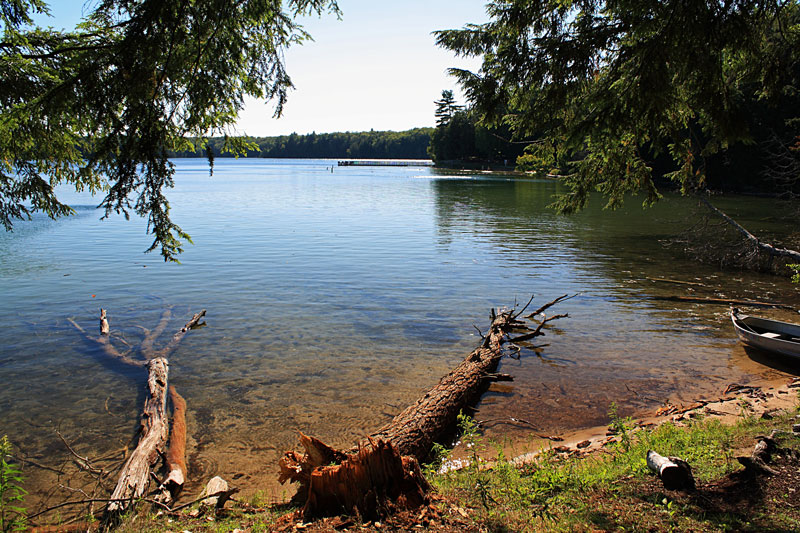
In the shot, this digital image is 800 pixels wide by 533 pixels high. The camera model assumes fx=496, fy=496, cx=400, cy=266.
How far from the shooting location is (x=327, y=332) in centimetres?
1214

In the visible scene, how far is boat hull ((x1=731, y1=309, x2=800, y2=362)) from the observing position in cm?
979

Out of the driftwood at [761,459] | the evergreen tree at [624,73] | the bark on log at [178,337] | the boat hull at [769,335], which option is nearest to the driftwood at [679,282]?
the boat hull at [769,335]

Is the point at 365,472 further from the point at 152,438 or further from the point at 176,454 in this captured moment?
the point at 152,438

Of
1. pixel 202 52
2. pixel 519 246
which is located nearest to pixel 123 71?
pixel 202 52

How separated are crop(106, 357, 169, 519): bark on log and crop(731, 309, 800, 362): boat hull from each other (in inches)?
442

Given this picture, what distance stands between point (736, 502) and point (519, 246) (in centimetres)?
2132

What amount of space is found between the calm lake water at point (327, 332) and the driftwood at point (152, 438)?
250 millimetres

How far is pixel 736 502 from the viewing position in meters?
4.18

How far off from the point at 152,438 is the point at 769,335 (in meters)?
11.5

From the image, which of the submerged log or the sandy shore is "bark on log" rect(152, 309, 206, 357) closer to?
the submerged log

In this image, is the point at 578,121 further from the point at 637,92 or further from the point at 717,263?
the point at 717,263

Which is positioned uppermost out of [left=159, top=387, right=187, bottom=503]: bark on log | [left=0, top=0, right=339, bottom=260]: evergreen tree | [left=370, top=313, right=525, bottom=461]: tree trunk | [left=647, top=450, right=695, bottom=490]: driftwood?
[left=0, top=0, right=339, bottom=260]: evergreen tree

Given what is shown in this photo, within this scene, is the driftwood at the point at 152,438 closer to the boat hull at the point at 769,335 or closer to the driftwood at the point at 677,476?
the driftwood at the point at 677,476

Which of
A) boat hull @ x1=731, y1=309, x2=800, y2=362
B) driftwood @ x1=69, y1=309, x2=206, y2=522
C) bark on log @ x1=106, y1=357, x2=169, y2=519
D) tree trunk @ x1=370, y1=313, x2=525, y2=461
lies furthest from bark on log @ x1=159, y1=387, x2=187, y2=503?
boat hull @ x1=731, y1=309, x2=800, y2=362
